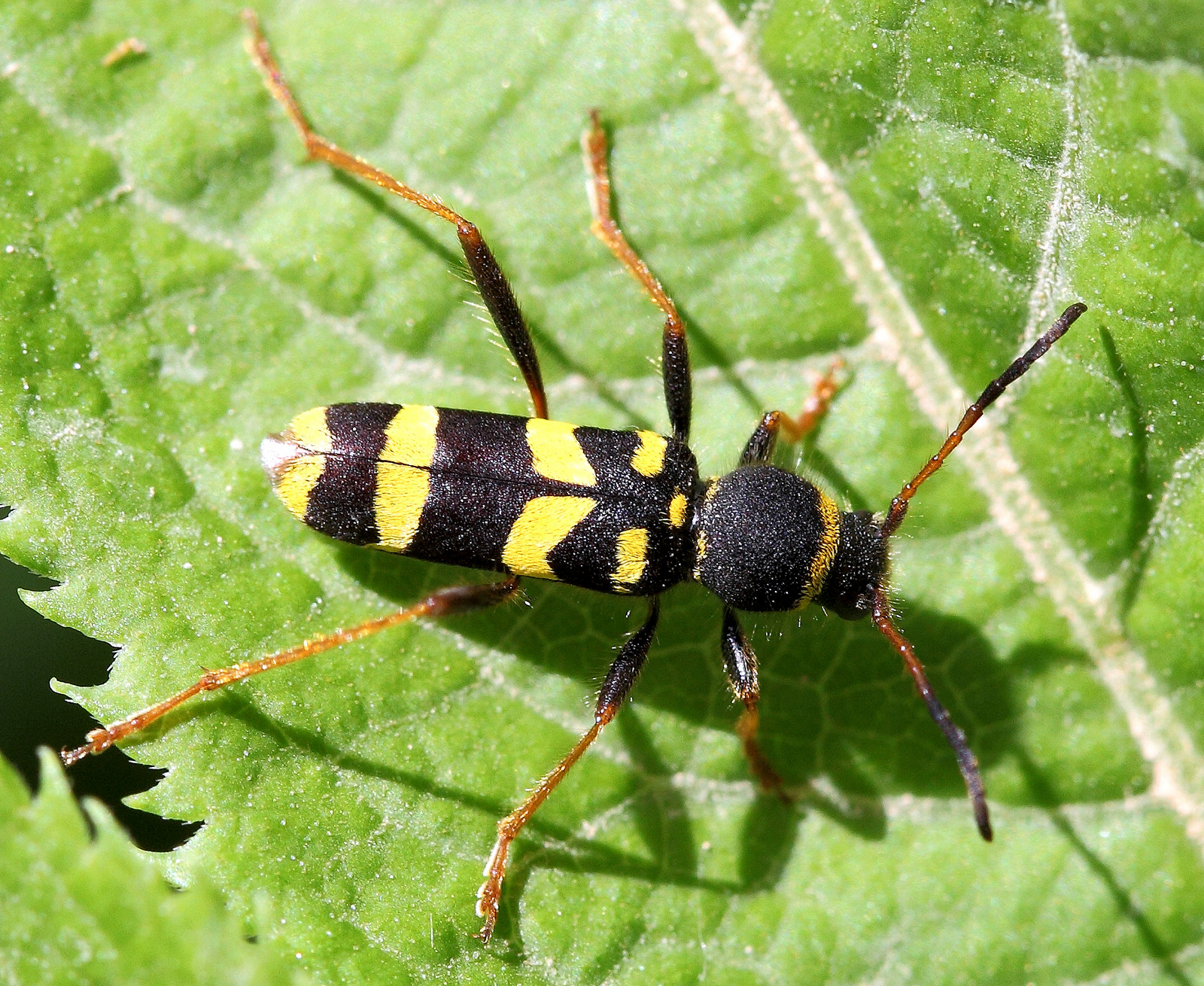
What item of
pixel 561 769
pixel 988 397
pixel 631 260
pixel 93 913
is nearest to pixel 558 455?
pixel 631 260

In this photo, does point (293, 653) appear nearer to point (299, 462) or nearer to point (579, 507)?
point (299, 462)

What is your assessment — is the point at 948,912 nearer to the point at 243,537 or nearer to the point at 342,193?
the point at 243,537

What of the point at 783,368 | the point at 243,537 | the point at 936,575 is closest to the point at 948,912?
the point at 936,575

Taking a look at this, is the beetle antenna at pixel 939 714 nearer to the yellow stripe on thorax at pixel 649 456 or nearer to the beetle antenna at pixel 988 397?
the beetle antenna at pixel 988 397

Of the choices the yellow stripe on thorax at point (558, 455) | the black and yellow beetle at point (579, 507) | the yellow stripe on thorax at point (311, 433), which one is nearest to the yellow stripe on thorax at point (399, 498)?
the black and yellow beetle at point (579, 507)

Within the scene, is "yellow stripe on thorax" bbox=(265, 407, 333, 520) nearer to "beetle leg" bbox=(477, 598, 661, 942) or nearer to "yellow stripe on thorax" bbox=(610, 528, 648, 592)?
"yellow stripe on thorax" bbox=(610, 528, 648, 592)

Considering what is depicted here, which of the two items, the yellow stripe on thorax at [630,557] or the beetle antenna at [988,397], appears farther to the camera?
the yellow stripe on thorax at [630,557]

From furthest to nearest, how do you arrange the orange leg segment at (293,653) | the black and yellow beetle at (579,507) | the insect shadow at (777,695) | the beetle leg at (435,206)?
1. the insect shadow at (777,695)
2. the beetle leg at (435,206)
3. the black and yellow beetle at (579,507)
4. the orange leg segment at (293,653)
